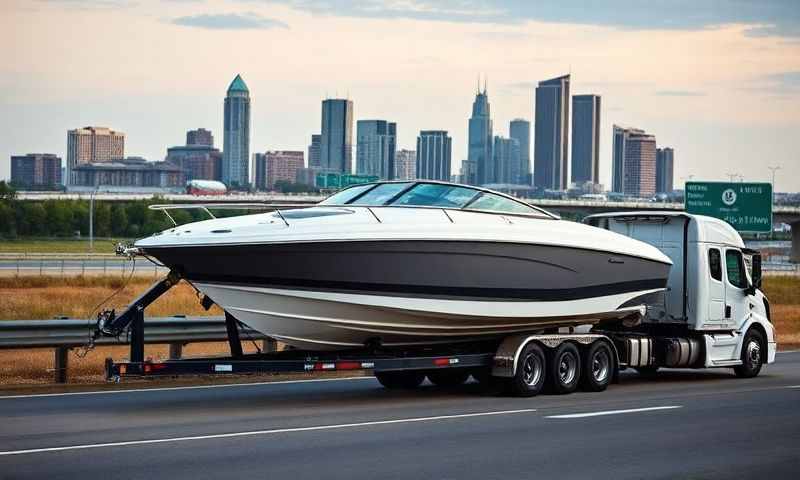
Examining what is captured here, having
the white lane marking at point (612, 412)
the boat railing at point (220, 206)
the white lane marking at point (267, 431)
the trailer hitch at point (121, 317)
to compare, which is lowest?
the white lane marking at point (612, 412)

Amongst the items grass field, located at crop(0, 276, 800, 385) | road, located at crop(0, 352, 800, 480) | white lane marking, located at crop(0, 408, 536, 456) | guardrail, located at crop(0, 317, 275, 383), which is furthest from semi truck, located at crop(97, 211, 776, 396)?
grass field, located at crop(0, 276, 800, 385)

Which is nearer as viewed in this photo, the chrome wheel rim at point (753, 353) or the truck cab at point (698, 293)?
the truck cab at point (698, 293)

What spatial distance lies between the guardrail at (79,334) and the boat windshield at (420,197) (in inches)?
86.5

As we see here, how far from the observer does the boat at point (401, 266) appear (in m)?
15.1

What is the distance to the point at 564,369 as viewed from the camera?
18.1 meters

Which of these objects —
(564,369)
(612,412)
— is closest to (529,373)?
(564,369)

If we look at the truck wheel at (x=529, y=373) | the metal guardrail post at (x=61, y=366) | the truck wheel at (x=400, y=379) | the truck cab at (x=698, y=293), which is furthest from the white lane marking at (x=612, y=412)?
the metal guardrail post at (x=61, y=366)

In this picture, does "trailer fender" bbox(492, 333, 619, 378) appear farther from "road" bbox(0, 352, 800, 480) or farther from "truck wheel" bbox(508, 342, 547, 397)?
"road" bbox(0, 352, 800, 480)

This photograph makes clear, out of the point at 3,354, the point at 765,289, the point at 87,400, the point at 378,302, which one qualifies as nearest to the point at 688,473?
the point at 378,302

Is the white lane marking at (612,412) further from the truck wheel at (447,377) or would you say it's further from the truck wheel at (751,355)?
the truck wheel at (751,355)

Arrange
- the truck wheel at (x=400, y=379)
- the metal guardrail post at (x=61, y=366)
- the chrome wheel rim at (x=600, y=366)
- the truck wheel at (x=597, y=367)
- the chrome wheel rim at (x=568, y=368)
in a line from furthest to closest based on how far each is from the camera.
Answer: the metal guardrail post at (x=61, y=366) → the truck wheel at (x=400, y=379) → the chrome wheel rim at (x=600, y=366) → the truck wheel at (x=597, y=367) → the chrome wheel rim at (x=568, y=368)

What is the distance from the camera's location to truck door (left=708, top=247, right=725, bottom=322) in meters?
20.8

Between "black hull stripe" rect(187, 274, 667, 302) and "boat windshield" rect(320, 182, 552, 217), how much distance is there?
1129mm

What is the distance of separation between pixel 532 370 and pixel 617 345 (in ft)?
8.04
